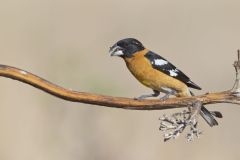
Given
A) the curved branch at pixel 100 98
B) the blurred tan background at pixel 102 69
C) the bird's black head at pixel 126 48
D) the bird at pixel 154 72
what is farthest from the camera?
the blurred tan background at pixel 102 69

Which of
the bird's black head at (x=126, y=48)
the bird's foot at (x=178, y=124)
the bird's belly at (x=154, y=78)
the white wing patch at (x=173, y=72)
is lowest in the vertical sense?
the bird's foot at (x=178, y=124)

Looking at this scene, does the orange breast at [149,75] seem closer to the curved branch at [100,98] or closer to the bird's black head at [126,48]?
the bird's black head at [126,48]

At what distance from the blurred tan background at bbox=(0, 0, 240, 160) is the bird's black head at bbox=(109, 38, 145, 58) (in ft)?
6.99

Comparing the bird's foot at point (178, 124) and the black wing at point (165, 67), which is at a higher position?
the black wing at point (165, 67)

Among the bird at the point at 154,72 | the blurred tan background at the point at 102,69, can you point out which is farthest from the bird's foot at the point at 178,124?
the blurred tan background at the point at 102,69

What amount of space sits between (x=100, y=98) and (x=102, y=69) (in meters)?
6.88

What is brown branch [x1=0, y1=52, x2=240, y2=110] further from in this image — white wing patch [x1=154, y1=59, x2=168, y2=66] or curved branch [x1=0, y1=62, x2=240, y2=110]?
white wing patch [x1=154, y1=59, x2=168, y2=66]

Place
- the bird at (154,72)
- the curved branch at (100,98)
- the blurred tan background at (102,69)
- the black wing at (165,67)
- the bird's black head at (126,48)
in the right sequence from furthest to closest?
1. the blurred tan background at (102,69)
2. the black wing at (165,67)
3. the bird at (154,72)
4. the bird's black head at (126,48)
5. the curved branch at (100,98)

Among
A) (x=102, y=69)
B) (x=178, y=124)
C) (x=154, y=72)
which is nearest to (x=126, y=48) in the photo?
(x=154, y=72)

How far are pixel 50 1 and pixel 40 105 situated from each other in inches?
268

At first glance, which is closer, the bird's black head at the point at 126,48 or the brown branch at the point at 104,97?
the brown branch at the point at 104,97

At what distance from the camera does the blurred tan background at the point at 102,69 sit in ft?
22.1

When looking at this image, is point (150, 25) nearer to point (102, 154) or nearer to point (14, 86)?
point (14, 86)

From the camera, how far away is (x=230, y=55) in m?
11.7
